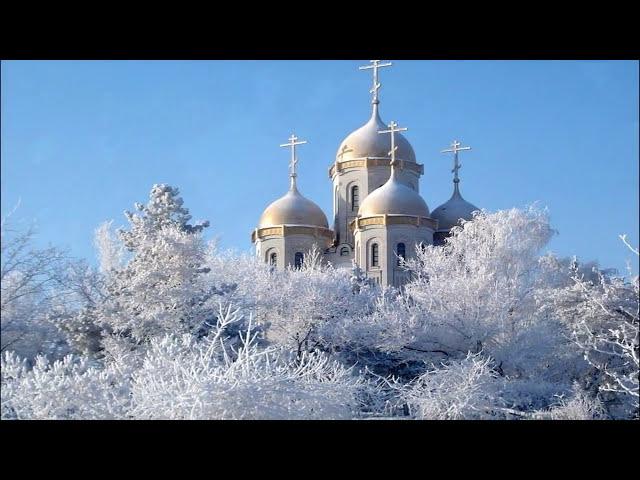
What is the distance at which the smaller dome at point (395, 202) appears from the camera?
3275 centimetres

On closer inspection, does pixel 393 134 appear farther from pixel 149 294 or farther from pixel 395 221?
pixel 149 294

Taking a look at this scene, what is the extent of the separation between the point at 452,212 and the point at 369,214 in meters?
4.58

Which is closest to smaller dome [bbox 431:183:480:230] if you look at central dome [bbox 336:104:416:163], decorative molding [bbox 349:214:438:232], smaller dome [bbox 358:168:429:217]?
decorative molding [bbox 349:214:438:232]

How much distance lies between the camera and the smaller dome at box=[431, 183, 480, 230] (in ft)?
116

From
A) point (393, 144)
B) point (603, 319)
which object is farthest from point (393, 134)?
point (603, 319)

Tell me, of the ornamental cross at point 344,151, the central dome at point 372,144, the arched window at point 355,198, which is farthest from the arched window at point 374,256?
the ornamental cross at point 344,151

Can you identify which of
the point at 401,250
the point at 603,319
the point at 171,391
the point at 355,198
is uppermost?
the point at 355,198

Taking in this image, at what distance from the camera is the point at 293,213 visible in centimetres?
3556

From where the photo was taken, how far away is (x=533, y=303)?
76.7ft

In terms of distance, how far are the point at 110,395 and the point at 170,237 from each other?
5.10 metres

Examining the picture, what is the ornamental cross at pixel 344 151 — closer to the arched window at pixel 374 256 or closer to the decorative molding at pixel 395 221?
the decorative molding at pixel 395 221

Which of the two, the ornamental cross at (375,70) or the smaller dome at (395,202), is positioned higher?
the ornamental cross at (375,70)
